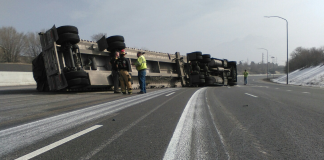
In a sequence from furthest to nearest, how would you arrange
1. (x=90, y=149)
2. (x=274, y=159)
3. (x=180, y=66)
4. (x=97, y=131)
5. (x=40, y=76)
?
(x=180, y=66)
(x=40, y=76)
(x=97, y=131)
(x=90, y=149)
(x=274, y=159)

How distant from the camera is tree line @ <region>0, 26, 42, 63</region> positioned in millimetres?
46375

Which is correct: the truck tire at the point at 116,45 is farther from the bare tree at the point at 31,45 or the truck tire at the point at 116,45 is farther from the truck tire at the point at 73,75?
the bare tree at the point at 31,45

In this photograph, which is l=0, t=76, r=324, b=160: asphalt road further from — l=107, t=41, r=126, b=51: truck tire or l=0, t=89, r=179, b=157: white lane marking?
l=107, t=41, r=126, b=51: truck tire

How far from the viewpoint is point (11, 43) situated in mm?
46812

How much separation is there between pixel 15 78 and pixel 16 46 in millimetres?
24757

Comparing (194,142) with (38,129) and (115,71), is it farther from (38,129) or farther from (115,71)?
(115,71)

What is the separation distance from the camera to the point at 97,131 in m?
3.18

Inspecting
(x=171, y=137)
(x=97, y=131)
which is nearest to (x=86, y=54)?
(x=97, y=131)

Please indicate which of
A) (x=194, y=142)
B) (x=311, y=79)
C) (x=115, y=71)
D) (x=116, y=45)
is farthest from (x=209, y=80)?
(x=311, y=79)

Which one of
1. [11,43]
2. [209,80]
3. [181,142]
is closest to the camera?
[181,142]

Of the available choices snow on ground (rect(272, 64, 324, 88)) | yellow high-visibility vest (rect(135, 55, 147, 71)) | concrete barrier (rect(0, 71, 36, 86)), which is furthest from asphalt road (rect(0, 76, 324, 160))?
concrete barrier (rect(0, 71, 36, 86))

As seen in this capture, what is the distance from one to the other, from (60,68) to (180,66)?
34.2 feet

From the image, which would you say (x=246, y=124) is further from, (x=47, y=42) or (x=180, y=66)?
(x=180, y=66)

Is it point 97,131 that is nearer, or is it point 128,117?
point 97,131
